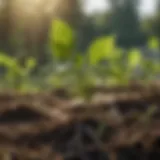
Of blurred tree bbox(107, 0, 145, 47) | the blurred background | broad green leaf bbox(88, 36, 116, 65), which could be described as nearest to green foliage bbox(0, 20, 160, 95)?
broad green leaf bbox(88, 36, 116, 65)

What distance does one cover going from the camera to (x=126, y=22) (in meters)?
1.77

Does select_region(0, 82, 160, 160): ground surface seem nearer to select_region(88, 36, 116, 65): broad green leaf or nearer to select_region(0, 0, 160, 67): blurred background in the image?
select_region(88, 36, 116, 65): broad green leaf

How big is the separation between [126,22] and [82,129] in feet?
4.79

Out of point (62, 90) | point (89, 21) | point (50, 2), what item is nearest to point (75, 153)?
point (62, 90)

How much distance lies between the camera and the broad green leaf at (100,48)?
1.84ft

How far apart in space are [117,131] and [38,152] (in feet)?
0.25

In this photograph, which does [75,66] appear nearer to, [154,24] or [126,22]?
[154,24]

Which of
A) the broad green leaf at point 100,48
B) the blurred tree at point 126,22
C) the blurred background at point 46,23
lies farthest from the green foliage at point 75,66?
the blurred tree at point 126,22

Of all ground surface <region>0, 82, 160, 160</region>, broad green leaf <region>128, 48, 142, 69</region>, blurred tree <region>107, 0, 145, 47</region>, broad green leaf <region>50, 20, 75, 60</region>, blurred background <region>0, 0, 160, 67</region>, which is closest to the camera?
ground surface <region>0, 82, 160, 160</region>

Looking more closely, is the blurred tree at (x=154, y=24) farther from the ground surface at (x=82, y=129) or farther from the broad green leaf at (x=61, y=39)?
the ground surface at (x=82, y=129)

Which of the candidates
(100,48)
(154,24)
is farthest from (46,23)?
(100,48)

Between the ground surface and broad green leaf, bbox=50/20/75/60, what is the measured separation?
120mm

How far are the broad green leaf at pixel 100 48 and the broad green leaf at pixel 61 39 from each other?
0.03m

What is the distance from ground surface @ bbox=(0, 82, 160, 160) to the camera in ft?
1.08
